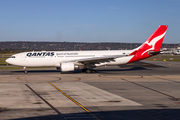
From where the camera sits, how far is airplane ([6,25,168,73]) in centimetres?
3503

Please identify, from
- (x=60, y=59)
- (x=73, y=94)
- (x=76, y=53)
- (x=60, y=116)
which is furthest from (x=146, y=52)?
(x=60, y=116)

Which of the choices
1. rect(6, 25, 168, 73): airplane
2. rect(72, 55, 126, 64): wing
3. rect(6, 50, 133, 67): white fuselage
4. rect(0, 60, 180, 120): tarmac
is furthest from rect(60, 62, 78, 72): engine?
rect(0, 60, 180, 120): tarmac

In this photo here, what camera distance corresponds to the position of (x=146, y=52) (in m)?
37.5

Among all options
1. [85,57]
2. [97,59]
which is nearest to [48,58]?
[85,57]

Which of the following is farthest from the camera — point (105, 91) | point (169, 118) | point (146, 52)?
point (146, 52)

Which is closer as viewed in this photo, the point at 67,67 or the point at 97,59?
the point at 67,67

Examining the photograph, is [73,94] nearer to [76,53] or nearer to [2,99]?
[2,99]

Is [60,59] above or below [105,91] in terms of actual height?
above

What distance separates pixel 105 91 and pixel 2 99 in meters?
8.72

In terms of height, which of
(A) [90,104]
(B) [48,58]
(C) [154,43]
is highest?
(C) [154,43]

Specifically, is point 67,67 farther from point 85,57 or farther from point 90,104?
point 90,104

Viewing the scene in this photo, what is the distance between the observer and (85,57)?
36.9 metres

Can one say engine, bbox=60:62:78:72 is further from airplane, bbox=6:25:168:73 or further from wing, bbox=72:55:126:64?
wing, bbox=72:55:126:64

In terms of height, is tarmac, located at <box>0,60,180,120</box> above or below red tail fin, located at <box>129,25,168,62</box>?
below
